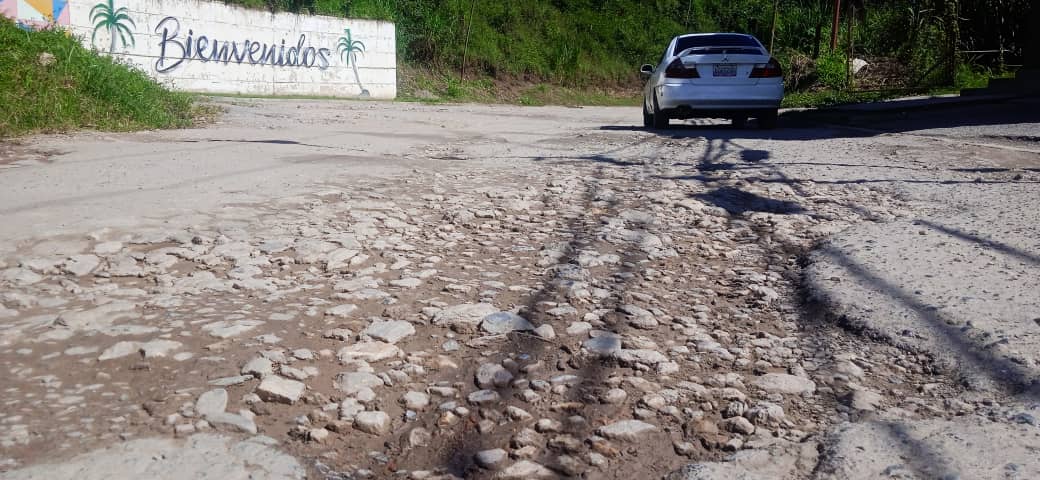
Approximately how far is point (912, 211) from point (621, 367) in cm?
300

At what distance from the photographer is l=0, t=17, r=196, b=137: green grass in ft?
26.5

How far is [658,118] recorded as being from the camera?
38.5ft

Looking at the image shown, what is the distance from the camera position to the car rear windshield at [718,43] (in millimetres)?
11180

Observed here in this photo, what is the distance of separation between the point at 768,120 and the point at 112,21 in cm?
1547

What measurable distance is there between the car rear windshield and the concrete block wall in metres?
13.2

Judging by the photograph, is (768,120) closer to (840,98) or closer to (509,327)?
(840,98)

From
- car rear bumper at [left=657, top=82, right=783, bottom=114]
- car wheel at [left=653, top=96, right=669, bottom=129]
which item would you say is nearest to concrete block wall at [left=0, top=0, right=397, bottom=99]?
car wheel at [left=653, top=96, right=669, bottom=129]

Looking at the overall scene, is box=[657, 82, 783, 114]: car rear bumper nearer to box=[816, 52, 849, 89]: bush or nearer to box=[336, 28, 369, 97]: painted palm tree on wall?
box=[816, 52, 849, 89]: bush

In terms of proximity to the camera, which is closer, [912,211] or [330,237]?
[330,237]

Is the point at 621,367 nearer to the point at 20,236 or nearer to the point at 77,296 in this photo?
the point at 77,296

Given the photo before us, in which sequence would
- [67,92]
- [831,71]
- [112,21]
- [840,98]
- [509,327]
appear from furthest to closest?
[831,71] → [112,21] → [840,98] → [67,92] → [509,327]

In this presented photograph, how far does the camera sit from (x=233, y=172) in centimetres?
582

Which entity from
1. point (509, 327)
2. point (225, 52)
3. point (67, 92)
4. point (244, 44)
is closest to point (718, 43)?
point (67, 92)

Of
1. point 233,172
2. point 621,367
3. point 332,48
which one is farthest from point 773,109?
point 332,48
